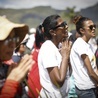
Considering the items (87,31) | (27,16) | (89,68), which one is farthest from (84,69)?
(27,16)

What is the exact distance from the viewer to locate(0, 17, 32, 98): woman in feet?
5.19

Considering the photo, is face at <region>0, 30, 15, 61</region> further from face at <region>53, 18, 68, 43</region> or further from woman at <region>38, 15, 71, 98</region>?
face at <region>53, 18, 68, 43</region>

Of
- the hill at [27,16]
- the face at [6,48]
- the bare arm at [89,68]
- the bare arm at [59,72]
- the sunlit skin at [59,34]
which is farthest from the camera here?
the hill at [27,16]

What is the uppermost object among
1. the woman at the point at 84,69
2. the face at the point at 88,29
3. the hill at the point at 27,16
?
the hill at the point at 27,16

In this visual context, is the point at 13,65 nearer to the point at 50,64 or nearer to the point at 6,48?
the point at 6,48

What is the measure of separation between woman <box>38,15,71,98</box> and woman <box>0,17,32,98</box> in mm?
623

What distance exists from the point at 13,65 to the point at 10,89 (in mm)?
151

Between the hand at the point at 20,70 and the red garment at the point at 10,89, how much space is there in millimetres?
24

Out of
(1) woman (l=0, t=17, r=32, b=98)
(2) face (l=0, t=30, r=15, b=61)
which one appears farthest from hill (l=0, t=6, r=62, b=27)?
(2) face (l=0, t=30, r=15, b=61)

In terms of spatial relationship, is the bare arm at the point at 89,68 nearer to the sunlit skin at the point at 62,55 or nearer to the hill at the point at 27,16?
the sunlit skin at the point at 62,55

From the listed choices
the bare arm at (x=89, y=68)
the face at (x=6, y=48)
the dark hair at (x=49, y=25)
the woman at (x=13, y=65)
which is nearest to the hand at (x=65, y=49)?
the dark hair at (x=49, y=25)

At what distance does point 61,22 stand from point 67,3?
370ft

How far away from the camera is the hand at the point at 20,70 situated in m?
1.60

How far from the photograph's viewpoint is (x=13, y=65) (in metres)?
1.67
